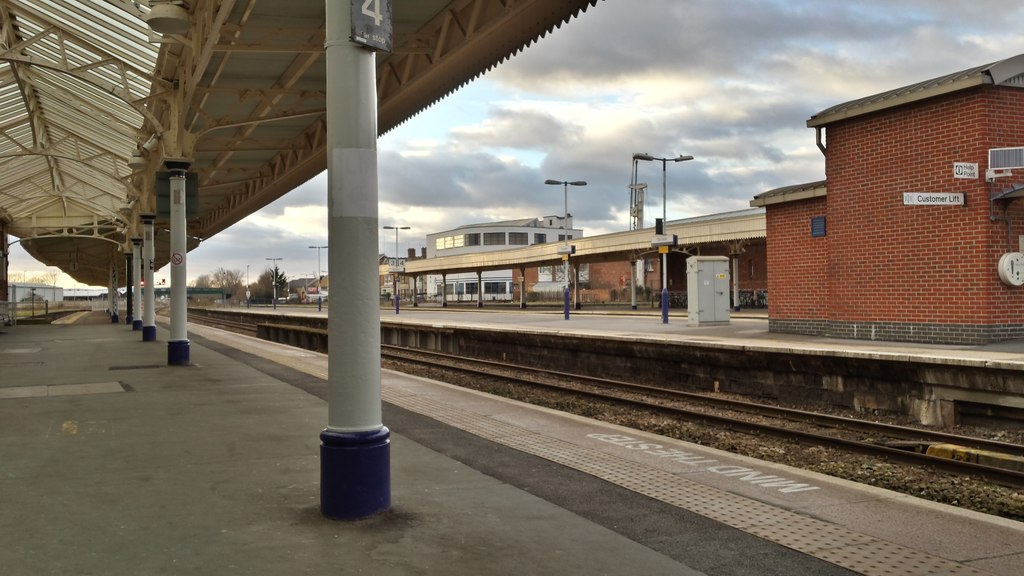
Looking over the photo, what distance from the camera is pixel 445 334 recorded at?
28.4 m

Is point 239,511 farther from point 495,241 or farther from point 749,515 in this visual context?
point 495,241

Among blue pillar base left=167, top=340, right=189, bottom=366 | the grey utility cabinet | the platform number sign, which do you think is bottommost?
blue pillar base left=167, top=340, right=189, bottom=366

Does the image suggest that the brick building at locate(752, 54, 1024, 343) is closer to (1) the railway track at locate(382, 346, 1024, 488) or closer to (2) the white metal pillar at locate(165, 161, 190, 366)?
(1) the railway track at locate(382, 346, 1024, 488)

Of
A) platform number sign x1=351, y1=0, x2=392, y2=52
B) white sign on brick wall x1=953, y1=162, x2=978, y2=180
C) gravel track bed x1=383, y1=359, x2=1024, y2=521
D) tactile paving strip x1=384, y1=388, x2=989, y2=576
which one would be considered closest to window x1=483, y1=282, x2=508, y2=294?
gravel track bed x1=383, y1=359, x2=1024, y2=521

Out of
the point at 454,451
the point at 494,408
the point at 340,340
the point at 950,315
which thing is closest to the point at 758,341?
the point at 950,315

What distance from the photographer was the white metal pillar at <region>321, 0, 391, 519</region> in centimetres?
514

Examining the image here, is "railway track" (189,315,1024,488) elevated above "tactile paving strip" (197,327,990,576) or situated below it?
below

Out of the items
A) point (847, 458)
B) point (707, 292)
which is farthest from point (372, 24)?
point (707, 292)

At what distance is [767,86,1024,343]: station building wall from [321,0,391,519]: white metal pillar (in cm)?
1197

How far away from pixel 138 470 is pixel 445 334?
860 inches

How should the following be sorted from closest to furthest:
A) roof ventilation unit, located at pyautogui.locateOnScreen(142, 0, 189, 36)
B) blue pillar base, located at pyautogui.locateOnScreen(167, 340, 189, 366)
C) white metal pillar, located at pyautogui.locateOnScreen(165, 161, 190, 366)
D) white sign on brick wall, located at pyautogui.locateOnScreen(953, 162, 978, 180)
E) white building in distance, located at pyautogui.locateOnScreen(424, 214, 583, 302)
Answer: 1. roof ventilation unit, located at pyautogui.locateOnScreen(142, 0, 189, 36)
2. white sign on brick wall, located at pyautogui.locateOnScreen(953, 162, 978, 180)
3. blue pillar base, located at pyautogui.locateOnScreen(167, 340, 189, 366)
4. white metal pillar, located at pyautogui.locateOnScreen(165, 161, 190, 366)
5. white building in distance, located at pyautogui.locateOnScreen(424, 214, 583, 302)

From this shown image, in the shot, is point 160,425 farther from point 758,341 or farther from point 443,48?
point 758,341

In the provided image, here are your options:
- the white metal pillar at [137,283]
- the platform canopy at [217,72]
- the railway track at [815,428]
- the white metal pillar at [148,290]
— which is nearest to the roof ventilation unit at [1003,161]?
the railway track at [815,428]

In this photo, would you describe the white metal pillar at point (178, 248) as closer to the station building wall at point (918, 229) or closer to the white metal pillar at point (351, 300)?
the white metal pillar at point (351, 300)
